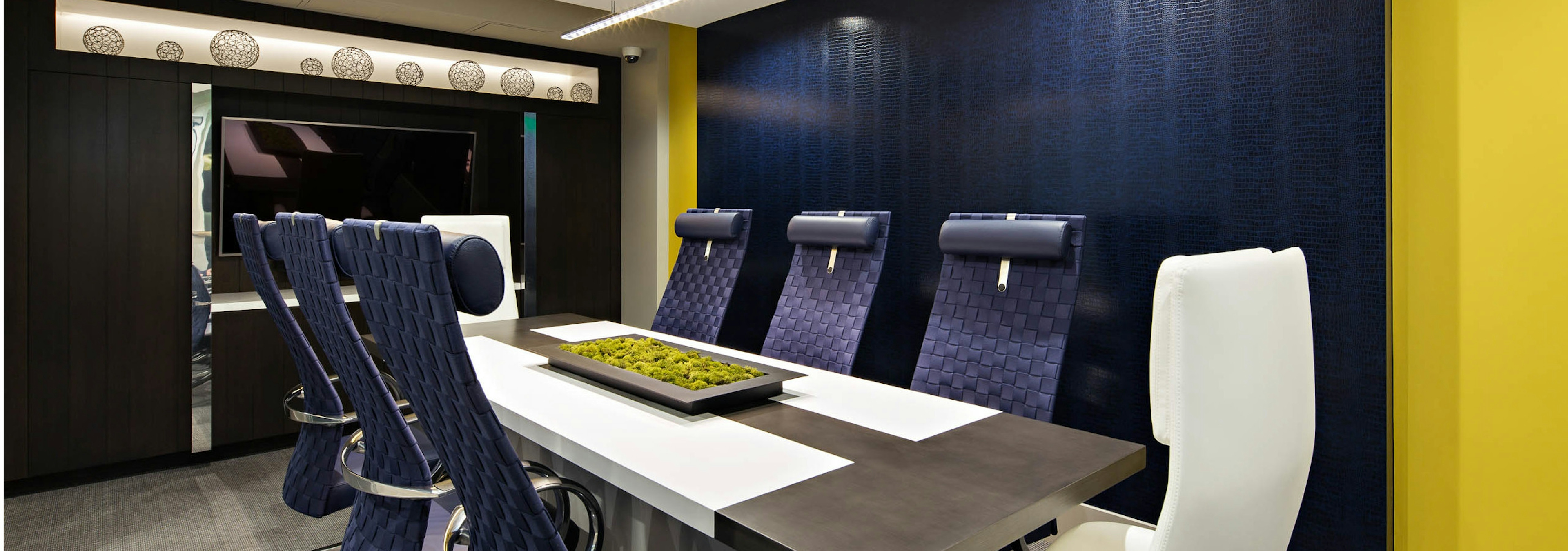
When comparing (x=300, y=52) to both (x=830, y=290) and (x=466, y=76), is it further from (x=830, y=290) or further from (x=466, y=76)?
(x=830, y=290)

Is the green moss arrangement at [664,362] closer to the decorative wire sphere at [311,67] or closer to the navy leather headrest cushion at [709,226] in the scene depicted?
the navy leather headrest cushion at [709,226]

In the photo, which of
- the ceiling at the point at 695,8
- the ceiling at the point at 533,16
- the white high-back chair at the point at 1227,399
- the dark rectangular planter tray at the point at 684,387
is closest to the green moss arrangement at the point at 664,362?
the dark rectangular planter tray at the point at 684,387

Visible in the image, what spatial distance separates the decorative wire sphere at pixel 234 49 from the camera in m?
4.34

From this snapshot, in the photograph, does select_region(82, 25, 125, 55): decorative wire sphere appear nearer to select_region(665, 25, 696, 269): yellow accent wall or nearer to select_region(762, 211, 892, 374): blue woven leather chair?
select_region(665, 25, 696, 269): yellow accent wall

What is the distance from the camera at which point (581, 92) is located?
579cm

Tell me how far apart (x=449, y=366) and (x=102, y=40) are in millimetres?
3819

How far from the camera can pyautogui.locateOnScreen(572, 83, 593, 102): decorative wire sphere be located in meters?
5.76

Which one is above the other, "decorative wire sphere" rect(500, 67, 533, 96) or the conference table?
"decorative wire sphere" rect(500, 67, 533, 96)

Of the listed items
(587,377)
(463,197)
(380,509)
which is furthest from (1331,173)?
(463,197)

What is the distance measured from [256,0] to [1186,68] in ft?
14.6

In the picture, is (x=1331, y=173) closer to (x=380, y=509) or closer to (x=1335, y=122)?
(x=1335, y=122)

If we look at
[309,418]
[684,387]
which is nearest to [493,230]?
[309,418]

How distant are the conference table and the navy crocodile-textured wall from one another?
1438 millimetres

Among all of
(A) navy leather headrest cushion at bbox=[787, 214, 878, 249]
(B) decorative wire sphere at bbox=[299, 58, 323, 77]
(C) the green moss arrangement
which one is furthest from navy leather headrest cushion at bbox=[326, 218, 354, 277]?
(B) decorative wire sphere at bbox=[299, 58, 323, 77]
